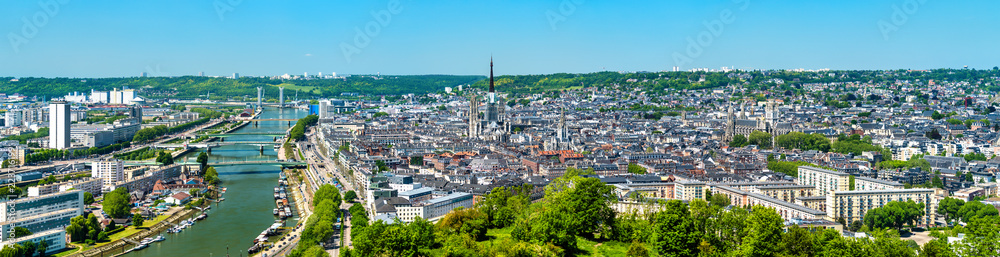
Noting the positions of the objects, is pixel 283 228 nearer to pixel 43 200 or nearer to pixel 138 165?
pixel 43 200

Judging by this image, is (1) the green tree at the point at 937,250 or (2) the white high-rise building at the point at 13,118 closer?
(1) the green tree at the point at 937,250

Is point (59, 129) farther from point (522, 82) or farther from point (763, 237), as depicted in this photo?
point (522, 82)

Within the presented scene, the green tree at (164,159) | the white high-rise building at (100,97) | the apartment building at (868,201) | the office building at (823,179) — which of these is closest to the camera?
the apartment building at (868,201)

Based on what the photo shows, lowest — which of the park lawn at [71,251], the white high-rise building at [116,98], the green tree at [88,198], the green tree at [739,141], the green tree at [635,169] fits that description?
the park lawn at [71,251]

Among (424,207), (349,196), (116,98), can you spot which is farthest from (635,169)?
(116,98)

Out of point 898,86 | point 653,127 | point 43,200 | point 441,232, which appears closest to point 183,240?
point 43,200

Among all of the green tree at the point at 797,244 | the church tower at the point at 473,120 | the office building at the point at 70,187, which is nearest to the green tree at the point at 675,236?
the green tree at the point at 797,244

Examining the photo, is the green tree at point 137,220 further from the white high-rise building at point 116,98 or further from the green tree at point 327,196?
the white high-rise building at point 116,98
